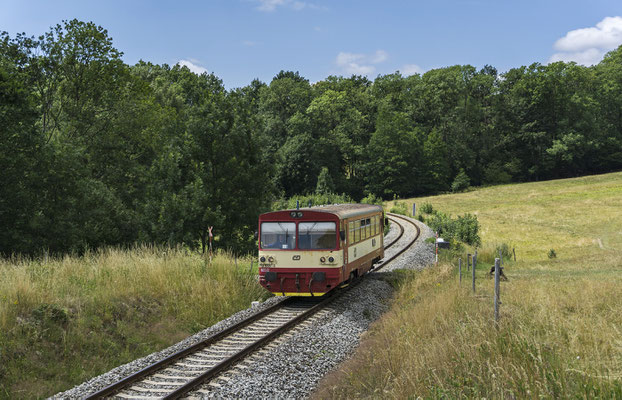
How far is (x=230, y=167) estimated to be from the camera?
27594 mm

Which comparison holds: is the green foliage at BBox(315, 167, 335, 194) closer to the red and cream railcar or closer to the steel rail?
the red and cream railcar

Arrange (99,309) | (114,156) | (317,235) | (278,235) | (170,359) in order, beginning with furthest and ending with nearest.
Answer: (114,156)
(278,235)
(317,235)
(99,309)
(170,359)

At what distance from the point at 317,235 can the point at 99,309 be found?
238 inches

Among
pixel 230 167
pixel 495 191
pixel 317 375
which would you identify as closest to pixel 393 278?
pixel 317 375

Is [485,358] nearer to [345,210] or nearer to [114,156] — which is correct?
[345,210]

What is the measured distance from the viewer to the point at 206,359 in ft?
32.1

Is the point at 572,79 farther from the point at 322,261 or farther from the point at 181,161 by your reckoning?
the point at 322,261

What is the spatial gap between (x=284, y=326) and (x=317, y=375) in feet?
9.45

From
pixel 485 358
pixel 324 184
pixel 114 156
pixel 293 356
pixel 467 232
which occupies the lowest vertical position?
pixel 467 232

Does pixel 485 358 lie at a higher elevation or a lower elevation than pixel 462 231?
higher

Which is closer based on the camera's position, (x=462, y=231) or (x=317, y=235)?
(x=317, y=235)

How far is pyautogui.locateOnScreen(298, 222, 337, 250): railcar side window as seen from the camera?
14.7 meters

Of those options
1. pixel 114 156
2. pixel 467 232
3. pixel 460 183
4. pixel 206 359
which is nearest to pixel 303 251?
pixel 206 359

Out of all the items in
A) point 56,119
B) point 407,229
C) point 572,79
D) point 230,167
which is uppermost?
point 572,79
